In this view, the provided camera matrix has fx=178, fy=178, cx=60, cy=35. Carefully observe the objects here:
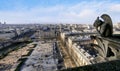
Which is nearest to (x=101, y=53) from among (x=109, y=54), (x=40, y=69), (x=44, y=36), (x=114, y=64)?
(x=109, y=54)

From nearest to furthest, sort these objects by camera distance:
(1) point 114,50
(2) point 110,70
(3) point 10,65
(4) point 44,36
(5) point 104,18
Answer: (2) point 110,70
(1) point 114,50
(5) point 104,18
(3) point 10,65
(4) point 44,36

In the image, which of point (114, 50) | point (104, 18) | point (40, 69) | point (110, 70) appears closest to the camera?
point (110, 70)

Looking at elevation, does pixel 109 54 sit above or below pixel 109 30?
below

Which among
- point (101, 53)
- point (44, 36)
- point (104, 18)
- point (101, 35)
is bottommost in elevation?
point (44, 36)

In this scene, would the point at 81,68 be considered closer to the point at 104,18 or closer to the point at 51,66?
the point at 104,18

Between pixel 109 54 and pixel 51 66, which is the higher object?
pixel 109 54

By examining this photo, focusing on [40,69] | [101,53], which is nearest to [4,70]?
[40,69]

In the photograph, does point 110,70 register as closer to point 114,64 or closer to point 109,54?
point 114,64

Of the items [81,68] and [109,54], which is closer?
[81,68]

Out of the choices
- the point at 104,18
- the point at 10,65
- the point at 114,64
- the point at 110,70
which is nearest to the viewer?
the point at 110,70

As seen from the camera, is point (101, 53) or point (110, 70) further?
point (101, 53)
